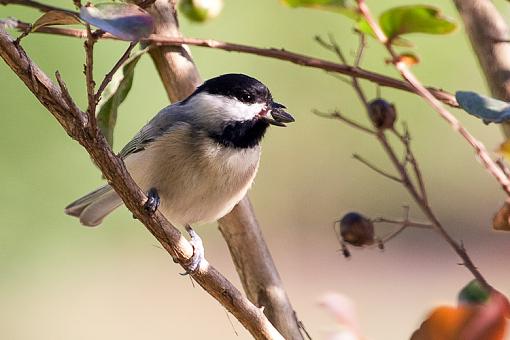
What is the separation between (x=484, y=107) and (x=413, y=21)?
0.14m

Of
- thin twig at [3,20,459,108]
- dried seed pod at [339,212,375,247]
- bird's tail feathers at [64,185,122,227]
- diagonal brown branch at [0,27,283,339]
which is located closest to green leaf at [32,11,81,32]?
diagonal brown branch at [0,27,283,339]

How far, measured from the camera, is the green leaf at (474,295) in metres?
0.76

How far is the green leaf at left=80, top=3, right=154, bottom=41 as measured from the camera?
0.85 m

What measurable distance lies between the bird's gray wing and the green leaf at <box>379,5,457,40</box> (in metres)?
0.94

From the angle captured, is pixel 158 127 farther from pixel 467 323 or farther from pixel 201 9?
pixel 467 323

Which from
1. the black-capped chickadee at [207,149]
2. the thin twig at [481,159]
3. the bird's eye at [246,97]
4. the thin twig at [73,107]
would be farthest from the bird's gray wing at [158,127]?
the thin twig at [481,159]

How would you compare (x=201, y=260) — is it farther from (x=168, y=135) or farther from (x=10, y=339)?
(x=10, y=339)

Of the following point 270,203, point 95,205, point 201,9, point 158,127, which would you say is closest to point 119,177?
point 201,9

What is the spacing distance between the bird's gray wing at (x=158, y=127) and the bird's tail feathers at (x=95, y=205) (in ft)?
0.57

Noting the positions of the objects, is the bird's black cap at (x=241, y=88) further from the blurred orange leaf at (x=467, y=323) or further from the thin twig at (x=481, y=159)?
the blurred orange leaf at (x=467, y=323)

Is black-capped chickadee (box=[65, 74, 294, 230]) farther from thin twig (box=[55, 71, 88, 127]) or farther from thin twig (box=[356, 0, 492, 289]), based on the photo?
thin twig (box=[356, 0, 492, 289])

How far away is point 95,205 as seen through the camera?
216 centimetres

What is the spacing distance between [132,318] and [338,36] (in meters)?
2.13

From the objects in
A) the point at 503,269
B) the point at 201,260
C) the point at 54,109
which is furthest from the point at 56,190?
the point at 54,109
